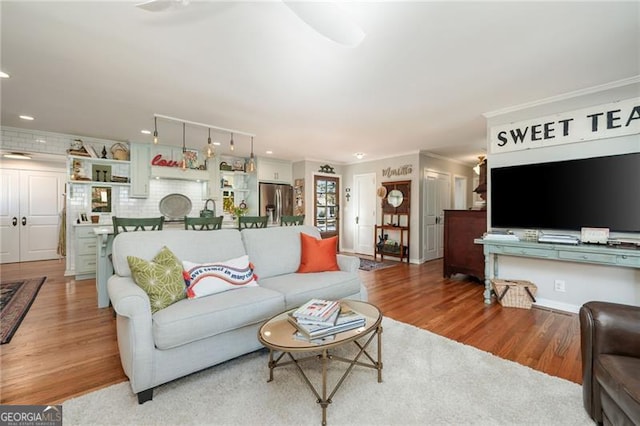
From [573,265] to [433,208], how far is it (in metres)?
3.35

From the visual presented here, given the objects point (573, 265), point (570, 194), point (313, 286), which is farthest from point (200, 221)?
point (573, 265)

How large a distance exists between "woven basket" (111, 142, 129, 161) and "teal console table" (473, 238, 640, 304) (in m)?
6.02

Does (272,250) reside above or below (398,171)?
below

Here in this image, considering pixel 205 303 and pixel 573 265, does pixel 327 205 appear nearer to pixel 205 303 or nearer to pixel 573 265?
pixel 573 265

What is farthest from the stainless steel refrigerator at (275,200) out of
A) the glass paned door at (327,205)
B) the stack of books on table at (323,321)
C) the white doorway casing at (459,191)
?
the stack of books on table at (323,321)

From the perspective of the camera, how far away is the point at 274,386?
182 cm

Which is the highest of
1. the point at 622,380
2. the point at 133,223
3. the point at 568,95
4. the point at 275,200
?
the point at 568,95

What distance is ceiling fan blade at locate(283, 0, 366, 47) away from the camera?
1435 millimetres

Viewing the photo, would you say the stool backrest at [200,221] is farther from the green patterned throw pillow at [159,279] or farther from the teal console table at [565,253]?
the teal console table at [565,253]

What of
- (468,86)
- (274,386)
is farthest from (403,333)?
(468,86)

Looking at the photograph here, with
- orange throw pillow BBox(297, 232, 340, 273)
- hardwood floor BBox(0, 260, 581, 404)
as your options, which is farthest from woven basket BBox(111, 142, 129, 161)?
orange throw pillow BBox(297, 232, 340, 273)

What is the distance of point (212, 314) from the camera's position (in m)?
1.88

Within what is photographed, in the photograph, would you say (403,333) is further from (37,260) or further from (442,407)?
(37,260)

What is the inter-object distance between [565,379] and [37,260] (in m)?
8.95
